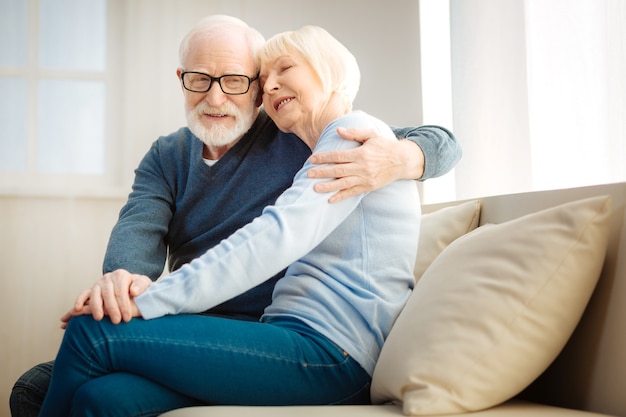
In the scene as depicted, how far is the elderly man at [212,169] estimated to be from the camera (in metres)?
1.72

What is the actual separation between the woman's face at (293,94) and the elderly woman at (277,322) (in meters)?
0.18

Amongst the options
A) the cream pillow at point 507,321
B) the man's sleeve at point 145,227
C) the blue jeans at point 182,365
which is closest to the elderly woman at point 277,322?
the blue jeans at point 182,365

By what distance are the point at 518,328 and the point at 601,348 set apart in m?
0.15

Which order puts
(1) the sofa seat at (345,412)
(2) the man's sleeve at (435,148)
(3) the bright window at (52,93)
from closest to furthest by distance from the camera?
(1) the sofa seat at (345,412), (2) the man's sleeve at (435,148), (3) the bright window at (52,93)

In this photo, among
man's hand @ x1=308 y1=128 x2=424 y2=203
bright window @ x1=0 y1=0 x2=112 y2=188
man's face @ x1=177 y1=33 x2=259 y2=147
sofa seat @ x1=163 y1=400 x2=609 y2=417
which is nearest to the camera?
sofa seat @ x1=163 y1=400 x2=609 y2=417

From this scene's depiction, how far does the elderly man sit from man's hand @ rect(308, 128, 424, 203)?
0.15 metres

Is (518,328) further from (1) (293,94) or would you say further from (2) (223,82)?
(2) (223,82)

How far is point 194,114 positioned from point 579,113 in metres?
1.14

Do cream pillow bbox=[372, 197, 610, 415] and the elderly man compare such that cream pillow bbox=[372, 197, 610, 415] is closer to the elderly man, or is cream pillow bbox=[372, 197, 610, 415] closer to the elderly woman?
the elderly woman

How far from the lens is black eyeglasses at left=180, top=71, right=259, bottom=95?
184 centimetres

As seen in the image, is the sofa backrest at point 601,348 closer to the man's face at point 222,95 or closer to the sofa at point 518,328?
the sofa at point 518,328

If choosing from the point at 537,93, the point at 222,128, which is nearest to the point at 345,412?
the point at 222,128

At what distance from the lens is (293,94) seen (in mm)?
1603

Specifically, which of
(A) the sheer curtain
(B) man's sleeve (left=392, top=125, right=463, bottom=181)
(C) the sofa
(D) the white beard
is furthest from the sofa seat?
(A) the sheer curtain
